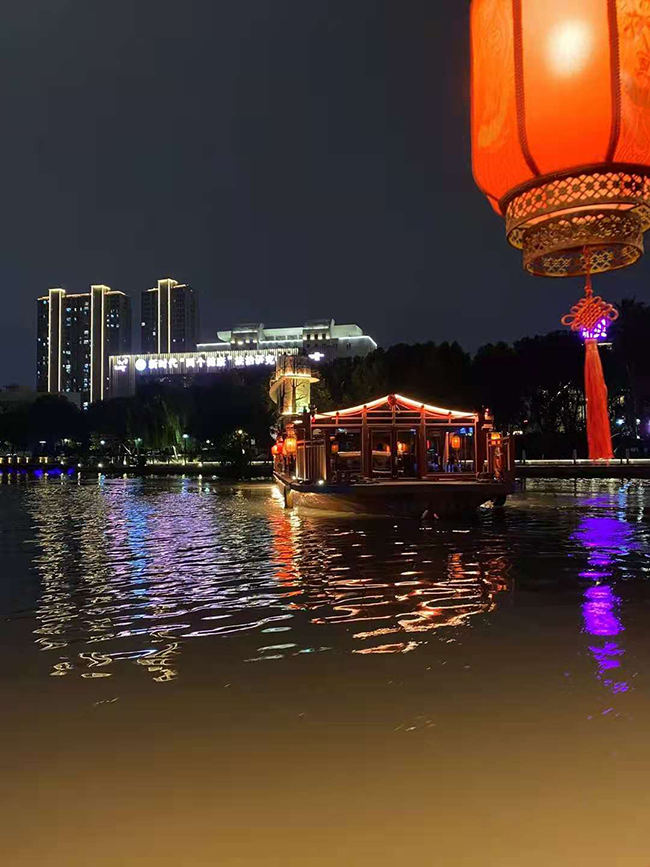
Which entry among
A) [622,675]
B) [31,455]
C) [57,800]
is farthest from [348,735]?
[31,455]

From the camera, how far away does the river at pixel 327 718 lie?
10.8 ft

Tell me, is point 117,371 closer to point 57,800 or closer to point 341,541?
point 341,541

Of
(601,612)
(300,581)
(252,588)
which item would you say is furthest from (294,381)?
(601,612)

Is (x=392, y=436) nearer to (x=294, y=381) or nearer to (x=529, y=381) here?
(x=294, y=381)

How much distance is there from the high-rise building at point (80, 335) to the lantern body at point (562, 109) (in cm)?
18773

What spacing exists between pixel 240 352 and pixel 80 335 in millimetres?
71695

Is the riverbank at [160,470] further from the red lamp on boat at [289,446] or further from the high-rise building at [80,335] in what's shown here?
the high-rise building at [80,335]

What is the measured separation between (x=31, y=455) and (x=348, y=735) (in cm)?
12962

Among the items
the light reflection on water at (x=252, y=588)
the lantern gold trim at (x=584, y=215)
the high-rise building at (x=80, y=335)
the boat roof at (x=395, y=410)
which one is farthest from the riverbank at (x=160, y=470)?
the high-rise building at (x=80, y=335)

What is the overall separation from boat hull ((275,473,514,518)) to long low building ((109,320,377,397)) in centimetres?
11404

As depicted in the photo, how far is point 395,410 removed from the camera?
2464 centimetres

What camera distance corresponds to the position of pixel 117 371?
513ft

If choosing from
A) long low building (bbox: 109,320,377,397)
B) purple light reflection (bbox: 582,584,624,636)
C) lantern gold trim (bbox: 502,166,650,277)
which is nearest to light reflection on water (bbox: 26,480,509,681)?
purple light reflection (bbox: 582,584,624,636)

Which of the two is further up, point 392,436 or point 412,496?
point 392,436
